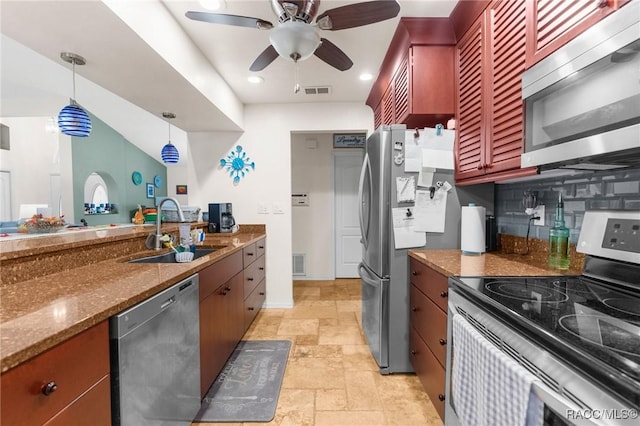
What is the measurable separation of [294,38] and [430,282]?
1.54 metres

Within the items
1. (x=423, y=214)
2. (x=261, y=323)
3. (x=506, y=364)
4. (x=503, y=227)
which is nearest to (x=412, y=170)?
(x=423, y=214)

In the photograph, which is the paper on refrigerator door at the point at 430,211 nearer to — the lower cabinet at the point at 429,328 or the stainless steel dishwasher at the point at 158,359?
the lower cabinet at the point at 429,328

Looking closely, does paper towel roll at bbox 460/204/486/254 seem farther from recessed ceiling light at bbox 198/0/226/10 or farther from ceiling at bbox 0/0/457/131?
recessed ceiling light at bbox 198/0/226/10

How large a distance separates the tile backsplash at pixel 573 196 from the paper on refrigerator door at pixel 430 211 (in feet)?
1.40

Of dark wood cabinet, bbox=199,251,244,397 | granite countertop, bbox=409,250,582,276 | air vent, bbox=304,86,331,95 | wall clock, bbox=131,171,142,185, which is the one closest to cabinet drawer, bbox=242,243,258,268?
dark wood cabinet, bbox=199,251,244,397

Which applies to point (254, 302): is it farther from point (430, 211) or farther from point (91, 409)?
point (91, 409)

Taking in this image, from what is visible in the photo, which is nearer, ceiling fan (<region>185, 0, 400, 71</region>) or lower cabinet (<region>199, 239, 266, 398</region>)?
ceiling fan (<region>185, 0, 400, 71</region>)

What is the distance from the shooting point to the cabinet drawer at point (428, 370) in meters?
1.49

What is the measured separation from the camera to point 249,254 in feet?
8.93

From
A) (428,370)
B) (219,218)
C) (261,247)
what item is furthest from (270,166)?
(428,370)

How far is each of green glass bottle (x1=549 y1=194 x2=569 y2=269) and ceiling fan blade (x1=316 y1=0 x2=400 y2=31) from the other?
1.30 metres

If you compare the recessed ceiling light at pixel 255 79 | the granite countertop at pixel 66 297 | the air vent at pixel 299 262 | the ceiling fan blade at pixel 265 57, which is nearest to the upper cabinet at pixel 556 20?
the ceiling fan blade at pixel 265 57

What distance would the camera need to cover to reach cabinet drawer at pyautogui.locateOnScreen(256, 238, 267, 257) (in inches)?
Result: 122

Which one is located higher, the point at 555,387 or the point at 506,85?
the point at 506,85
